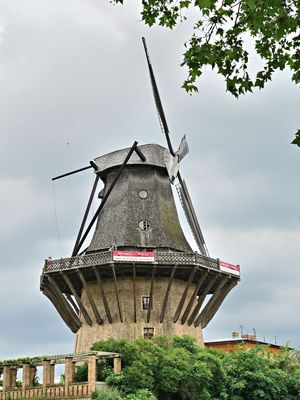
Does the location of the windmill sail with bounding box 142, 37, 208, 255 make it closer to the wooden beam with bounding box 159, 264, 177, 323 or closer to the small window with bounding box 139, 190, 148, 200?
the small window with bounding box 139, 190, 148, 200

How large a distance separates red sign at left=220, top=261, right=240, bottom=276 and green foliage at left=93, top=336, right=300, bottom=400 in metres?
4.57

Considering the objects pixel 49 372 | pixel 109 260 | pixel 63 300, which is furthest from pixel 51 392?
pixel 63 300

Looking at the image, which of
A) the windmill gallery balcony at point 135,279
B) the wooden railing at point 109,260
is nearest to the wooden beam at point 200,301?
the windmill gallery balcony at point 135,279

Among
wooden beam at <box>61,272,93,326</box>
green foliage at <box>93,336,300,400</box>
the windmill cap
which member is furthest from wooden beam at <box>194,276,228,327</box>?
the windmill cap

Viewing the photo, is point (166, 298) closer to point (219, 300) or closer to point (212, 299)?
point (212, 299)

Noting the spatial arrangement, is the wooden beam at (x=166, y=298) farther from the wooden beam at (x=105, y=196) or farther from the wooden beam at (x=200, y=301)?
the wooden beam at (x=105, y=196)

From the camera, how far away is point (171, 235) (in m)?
38.2

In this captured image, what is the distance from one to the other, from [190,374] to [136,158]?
13.9 m

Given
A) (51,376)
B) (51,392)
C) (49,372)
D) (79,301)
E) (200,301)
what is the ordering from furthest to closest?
(200,301), (79,301), (51,376), (49,372), (51,392)

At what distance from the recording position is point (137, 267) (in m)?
35.1

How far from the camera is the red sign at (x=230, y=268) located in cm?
3728

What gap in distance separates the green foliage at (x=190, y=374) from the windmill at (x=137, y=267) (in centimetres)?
318

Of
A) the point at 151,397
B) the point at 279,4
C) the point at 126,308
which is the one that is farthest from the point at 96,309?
the point at 279,4

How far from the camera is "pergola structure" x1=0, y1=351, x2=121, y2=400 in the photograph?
28.6 metres
